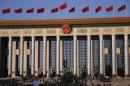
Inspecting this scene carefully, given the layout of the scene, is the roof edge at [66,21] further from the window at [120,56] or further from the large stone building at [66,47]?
the window at [120,56]

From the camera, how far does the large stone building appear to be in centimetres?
8750

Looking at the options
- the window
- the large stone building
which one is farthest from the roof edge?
the window

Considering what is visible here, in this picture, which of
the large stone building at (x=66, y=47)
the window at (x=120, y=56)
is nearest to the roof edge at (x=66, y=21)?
the large stone building at (x=66, y=47)

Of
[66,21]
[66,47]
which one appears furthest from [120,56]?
[66,21]

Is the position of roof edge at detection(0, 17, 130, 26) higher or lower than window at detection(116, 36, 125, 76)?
higher

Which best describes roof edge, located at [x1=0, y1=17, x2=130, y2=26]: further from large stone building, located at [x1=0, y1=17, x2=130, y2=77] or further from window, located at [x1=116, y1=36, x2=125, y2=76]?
window, located at [x1=116, y1=36, x2=125, y2=76]

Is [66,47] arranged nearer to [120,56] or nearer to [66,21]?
[66,21]

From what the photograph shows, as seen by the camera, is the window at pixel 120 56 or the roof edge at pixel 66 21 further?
the window at pixel 120 56

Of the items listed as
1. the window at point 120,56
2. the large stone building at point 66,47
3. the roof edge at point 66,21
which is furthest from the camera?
the window at point 120,56

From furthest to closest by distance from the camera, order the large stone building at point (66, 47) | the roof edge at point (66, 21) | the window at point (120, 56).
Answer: the window at point (120, 56) → the large stone building at point (66, 47) → the roof edge at point (66, 21)

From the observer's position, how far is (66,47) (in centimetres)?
9300

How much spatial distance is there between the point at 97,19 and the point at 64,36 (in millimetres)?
9303

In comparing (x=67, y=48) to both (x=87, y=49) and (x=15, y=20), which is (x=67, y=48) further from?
(x=15, y=20)

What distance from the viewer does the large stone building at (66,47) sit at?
87500 mm
